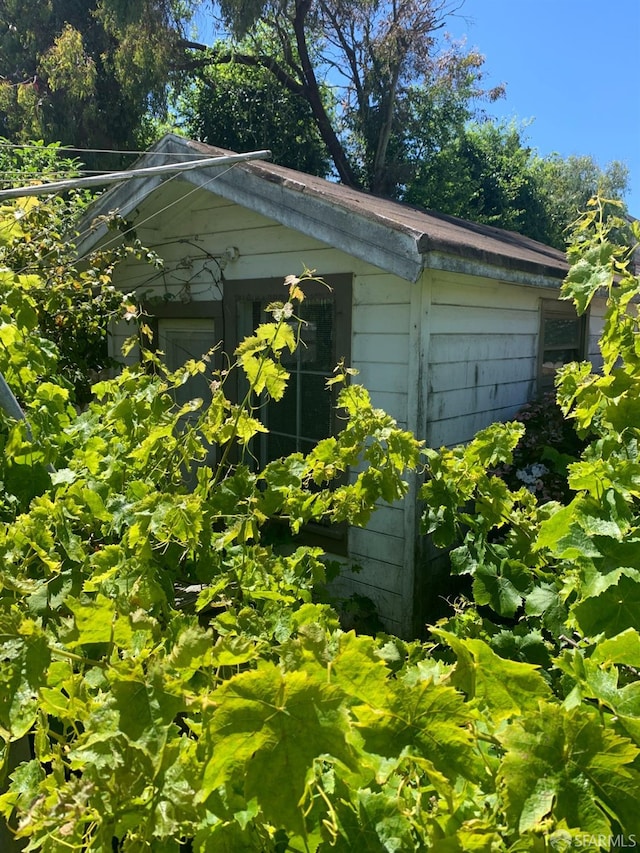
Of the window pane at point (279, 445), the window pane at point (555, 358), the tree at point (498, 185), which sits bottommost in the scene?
the window pane at point (279, 445)

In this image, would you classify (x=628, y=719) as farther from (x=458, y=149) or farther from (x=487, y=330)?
(x=458, y=149)

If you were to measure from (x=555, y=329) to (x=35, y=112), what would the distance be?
1524 cm

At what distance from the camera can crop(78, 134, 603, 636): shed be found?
3.85m

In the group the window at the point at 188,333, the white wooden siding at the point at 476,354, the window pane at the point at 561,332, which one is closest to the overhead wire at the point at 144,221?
the window at the point at 188,333

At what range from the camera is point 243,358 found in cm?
202

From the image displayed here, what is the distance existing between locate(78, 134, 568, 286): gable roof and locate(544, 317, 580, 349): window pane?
100cm

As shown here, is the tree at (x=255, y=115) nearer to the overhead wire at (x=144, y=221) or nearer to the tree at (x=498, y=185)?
the tree at (x=498, y=185)

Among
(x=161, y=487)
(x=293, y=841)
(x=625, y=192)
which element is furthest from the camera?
(x=625, y=192)

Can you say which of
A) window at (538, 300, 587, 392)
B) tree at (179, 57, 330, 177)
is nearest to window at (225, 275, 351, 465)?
window at (538, 300, 587, 392)

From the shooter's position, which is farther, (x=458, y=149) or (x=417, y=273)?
(x=458, y=149)

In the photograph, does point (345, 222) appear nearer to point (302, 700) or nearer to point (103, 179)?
point (103, 179)

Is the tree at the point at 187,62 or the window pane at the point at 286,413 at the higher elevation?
the tree at the point at 187,62

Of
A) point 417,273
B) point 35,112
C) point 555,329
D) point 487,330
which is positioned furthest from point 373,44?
point 417,273

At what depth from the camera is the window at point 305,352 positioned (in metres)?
4.27
